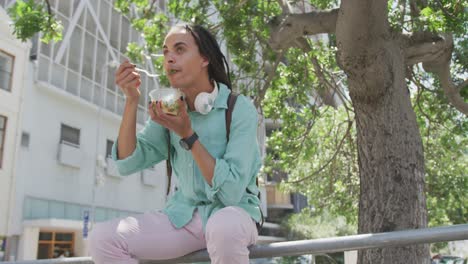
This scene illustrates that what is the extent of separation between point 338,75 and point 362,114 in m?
4.43

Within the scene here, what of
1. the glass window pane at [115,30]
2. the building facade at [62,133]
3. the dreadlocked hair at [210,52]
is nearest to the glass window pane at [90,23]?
the building facade at [62,133]

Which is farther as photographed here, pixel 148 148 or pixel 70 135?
pixel 70 135

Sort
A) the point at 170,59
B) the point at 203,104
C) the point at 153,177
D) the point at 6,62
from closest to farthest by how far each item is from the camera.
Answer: the point at 203,104 < the point at 170,59 < the point at 6,62 < the point at 153,177

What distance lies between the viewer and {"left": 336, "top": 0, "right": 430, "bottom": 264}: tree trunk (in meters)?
4.54

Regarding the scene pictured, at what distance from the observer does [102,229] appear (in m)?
2.19

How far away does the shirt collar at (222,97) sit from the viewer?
2379mm

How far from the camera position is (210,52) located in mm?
2580

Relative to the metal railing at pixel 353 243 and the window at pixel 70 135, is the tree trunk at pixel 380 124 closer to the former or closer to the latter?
the metal railing at pixel 353 243

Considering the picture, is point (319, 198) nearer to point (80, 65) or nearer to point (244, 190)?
point (80, 65)

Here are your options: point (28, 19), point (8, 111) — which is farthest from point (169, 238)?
point (8, 111)

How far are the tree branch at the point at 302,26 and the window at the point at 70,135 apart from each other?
16311 mm

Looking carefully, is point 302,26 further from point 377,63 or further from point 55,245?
point 55,245

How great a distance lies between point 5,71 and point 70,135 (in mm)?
3865

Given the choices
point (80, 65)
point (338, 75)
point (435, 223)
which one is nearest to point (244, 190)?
point (338, 75)
